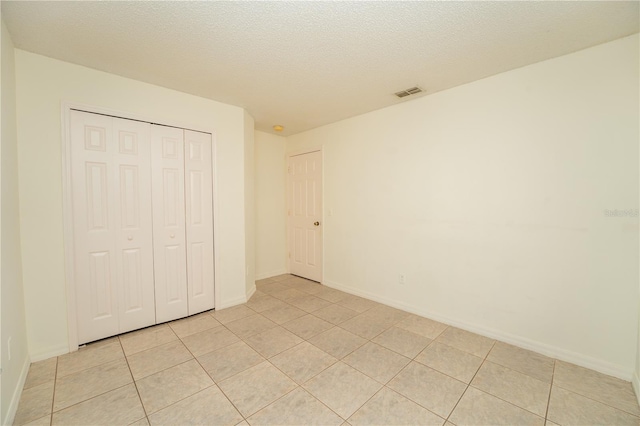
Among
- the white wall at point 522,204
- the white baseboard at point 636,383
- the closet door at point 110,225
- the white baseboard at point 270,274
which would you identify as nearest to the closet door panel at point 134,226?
the closet door at point 110,225

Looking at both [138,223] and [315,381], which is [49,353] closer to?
[138,223]

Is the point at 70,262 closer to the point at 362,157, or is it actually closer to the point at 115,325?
the point at 115,325

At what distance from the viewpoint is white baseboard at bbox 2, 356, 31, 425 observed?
4.86ft

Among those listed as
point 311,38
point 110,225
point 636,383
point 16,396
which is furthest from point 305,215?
point 636,383

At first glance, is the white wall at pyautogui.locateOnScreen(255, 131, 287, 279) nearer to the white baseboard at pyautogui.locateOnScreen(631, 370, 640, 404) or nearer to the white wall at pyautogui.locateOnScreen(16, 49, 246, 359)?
the white wall at pyautogui.locateOnScreen(16, 49, 246, 359)

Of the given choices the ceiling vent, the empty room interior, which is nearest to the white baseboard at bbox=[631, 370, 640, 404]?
the empty room interior

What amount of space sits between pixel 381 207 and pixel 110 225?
9.60 feet

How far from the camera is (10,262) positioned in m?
1.74

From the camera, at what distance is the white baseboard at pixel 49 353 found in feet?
6.89

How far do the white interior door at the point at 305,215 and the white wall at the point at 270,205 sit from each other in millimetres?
164

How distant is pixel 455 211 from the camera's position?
271 cm

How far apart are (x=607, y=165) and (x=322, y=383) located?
266 centimetres

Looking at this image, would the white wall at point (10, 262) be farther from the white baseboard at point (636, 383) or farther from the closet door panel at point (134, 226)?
the white baseboard at point (636, 383)

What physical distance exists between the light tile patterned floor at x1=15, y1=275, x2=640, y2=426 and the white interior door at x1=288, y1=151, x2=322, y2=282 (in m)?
1.62
